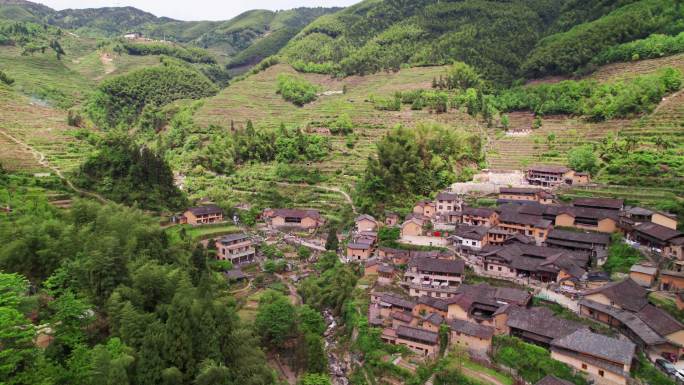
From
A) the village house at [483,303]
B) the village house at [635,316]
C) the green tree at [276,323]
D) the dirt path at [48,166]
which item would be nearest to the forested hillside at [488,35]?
the village house at [635,316]

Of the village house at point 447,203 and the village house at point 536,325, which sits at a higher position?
the village house at point 447,203

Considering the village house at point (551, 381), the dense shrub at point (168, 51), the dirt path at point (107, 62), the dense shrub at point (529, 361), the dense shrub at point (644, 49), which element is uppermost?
the dense shrub at point (168, 51)

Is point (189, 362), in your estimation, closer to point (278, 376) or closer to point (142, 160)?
point (278, 376)

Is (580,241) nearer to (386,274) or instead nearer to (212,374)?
(386,274)

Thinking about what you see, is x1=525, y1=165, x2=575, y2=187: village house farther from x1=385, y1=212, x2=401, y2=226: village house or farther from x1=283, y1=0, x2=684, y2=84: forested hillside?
x1=283, y1=0, x2=684, y2=84: forested hillside

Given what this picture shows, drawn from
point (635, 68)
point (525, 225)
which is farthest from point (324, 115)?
point (525, 225)

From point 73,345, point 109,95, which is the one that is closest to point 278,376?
point 73,345

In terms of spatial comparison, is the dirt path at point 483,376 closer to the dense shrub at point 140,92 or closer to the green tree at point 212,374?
the green tree at point 212,374
